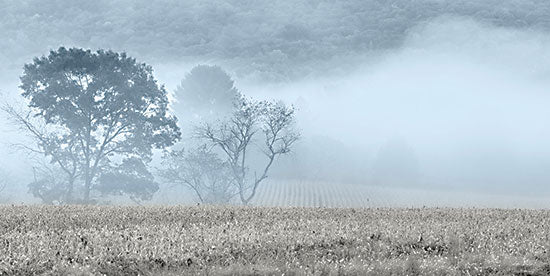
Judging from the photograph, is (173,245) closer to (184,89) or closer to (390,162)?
(184,89)

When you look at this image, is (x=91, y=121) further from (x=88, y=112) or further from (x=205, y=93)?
(x=205, y=93)

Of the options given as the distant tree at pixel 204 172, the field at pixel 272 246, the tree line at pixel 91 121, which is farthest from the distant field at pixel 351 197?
the field at pixel 272 246

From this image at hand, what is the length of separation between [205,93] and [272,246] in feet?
248

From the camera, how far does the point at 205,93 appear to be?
87938 millimetres

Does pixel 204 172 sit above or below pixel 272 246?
above

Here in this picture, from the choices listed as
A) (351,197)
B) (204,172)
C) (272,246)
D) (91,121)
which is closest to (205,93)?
(204,172)

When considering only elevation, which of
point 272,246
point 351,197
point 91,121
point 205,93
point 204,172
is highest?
point 205,93

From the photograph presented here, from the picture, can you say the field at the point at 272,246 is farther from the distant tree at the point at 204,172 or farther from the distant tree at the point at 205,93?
the distant tree at the point at 205,93

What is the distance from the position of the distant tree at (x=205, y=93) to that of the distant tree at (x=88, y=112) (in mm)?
30691

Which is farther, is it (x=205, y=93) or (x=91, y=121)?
(x=205, y=93)

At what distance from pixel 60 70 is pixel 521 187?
70.7m

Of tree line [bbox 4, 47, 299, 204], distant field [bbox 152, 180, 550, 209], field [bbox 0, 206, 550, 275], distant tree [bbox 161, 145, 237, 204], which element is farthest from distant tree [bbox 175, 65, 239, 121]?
field [bbox 0, 206, 550, 275]

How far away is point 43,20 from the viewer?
7869 inches

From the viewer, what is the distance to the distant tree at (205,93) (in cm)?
8650
